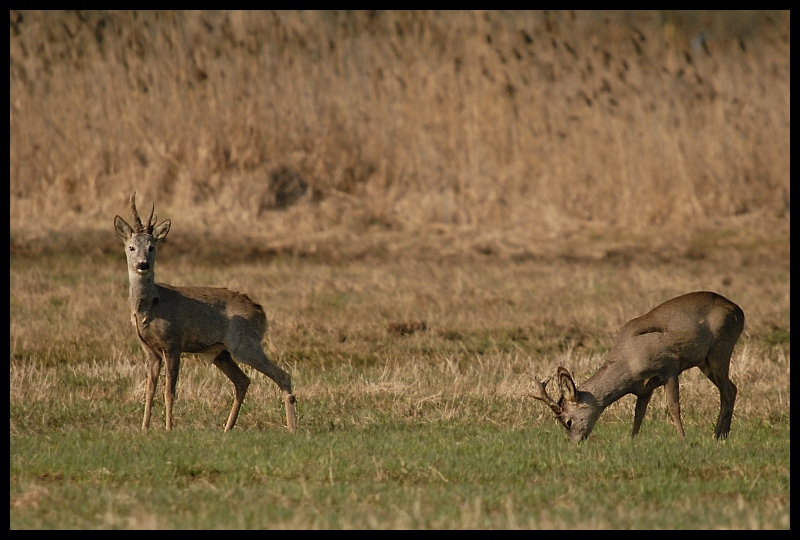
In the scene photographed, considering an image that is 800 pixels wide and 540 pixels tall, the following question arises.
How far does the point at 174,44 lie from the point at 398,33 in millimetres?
3855

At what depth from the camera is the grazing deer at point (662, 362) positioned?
9.35 m

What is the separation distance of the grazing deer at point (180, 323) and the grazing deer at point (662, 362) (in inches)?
84.4

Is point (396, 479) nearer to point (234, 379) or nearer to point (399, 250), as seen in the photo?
point (234, 379)

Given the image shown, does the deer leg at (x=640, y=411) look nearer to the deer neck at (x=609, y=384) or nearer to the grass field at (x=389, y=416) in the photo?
the deer neck at (x=609, y=384)

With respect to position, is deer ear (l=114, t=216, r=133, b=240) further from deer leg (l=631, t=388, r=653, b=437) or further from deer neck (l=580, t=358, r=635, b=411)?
deer leg (l=631, t=388, r=653, b=437)

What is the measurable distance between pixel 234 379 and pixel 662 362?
3.26 metres

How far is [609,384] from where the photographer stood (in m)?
9.52

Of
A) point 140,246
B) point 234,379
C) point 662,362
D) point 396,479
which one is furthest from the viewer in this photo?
point 234,379

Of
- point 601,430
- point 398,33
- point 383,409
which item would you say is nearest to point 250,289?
point 383,409

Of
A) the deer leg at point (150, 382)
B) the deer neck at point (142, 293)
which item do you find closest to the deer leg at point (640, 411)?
the deer leg at point (150, 382)

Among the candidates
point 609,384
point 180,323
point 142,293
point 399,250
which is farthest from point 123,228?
point 399,250

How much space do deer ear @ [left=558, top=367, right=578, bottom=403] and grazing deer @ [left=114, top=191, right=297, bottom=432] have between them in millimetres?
1997

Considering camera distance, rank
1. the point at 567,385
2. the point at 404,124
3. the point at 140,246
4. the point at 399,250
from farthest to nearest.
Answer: the point at 404,124, the point at 399,250, the point at 140,246, the point at 567,385
